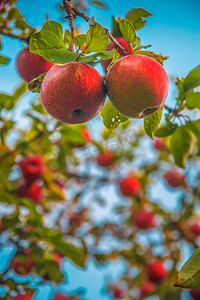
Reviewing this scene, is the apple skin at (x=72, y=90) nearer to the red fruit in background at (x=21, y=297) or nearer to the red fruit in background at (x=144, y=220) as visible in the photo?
the red fruit in background at (x=21, y=297)

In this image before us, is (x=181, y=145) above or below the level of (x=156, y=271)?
above

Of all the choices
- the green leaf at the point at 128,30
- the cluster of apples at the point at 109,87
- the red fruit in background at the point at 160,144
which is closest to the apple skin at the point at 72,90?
the cluster of apples at the point at 109,87

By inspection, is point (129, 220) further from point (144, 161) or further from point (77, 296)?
point (77, 296)

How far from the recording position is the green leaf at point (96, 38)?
0.77 metres

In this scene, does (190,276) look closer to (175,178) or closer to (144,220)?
(144,220)

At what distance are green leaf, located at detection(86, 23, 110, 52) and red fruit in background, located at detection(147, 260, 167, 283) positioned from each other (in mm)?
2449

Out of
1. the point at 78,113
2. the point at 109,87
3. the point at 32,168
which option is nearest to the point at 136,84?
the point at 109,87

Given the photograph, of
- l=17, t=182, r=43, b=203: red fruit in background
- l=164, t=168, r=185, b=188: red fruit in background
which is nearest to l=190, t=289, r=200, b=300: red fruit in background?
l=17, t=182, r=43, b=203: red fruit in background

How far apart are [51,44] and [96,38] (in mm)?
125

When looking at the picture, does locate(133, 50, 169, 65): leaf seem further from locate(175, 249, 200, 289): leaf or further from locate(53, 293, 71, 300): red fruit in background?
locate(53, 293, 71, 300): red fruit in background

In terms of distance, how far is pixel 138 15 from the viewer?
3.39 ft

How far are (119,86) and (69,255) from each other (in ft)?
3.77

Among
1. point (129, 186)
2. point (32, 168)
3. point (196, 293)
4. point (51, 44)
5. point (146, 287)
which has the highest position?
point (51, 44)

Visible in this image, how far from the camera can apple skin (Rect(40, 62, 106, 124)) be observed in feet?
2.56
